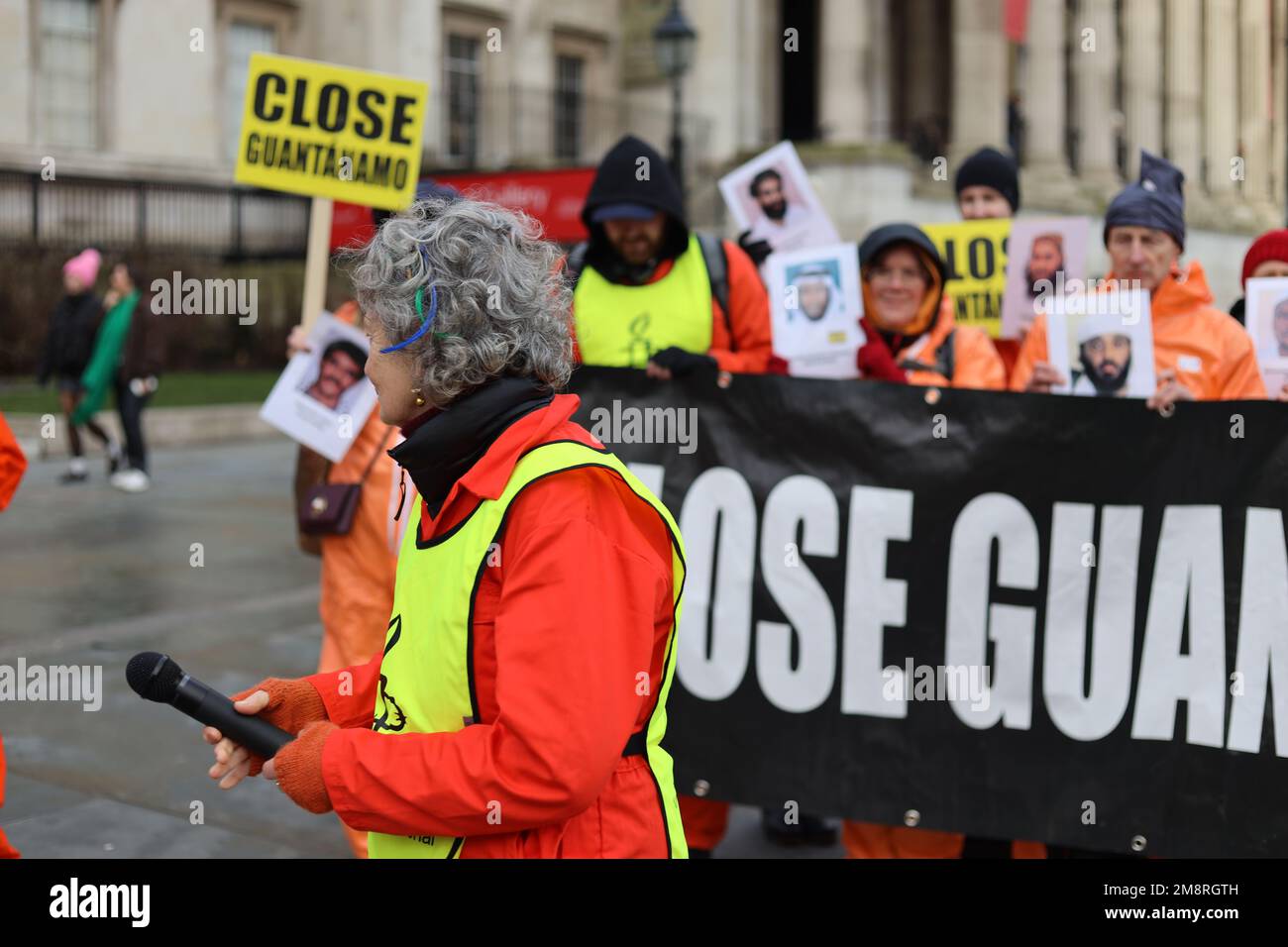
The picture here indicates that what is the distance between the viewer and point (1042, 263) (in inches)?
232

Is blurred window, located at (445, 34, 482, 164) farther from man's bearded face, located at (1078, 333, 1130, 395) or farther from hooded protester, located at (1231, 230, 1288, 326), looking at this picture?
man's bearded face, located at (1078, 333, 1130, 395)

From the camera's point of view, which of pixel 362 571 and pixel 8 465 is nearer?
pixel 8 465

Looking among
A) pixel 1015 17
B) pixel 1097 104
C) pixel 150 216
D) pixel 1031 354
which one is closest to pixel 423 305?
pixel 1031 354

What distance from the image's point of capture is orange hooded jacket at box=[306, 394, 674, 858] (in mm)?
2076

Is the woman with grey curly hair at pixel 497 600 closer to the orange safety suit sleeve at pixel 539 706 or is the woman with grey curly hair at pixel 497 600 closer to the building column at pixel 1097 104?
the orange safety suit sleeve at pixel 539 706

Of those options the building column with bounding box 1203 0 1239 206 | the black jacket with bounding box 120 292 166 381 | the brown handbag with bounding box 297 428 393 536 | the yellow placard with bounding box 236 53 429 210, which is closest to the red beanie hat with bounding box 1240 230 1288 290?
the yellow placard with bounding box 236 53 429 210

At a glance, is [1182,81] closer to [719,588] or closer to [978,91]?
[978,91]

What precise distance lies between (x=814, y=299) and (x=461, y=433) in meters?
3.17

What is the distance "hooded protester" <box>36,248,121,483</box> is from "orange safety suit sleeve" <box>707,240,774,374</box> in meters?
9.88

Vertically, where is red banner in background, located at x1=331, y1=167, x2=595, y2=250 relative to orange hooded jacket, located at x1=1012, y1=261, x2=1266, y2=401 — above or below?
above

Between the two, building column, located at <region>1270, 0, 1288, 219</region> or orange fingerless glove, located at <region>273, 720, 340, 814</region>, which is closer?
orange fingerless glove, located at <region>273, 720, 340, 814</region>

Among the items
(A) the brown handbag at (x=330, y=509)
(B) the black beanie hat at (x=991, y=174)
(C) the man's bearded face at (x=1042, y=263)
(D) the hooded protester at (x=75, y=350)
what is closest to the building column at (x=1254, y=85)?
(D) the hooded protester at (x=75, y=350)

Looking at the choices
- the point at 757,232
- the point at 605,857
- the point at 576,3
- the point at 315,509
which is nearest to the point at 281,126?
the point at 315,509

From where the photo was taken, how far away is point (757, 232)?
6.72 meters
